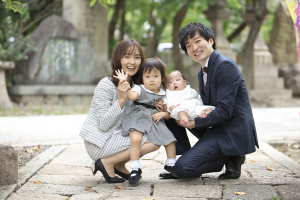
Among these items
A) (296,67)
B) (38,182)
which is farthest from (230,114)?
(296,67)

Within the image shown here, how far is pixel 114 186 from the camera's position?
10.3 ft

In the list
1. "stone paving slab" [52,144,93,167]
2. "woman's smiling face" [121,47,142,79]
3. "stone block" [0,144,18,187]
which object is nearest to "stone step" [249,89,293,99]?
"stone paving slab" [52,144,93,167]

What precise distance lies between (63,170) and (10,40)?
777 cm

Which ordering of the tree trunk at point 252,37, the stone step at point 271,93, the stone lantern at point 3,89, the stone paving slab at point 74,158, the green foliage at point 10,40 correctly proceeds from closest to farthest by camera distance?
the stone paving slab at point 74,158
the stone lantern at point 3,89
the green foliage at point 10,40
the tree trunk at point 252,37
the stone step at point 271,93

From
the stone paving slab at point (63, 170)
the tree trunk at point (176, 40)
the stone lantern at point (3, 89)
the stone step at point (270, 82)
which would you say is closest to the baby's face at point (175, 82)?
the stone paving slab at point (63, 170)

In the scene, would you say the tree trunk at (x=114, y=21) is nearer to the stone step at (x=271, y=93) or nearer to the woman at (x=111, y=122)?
the stone step at (x=271, y=93)

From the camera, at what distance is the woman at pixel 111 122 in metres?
3.11

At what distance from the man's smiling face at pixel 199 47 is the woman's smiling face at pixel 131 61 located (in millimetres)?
488

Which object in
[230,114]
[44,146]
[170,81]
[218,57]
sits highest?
[218,57]

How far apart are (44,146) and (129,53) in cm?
244

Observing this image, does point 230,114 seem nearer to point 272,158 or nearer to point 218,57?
point 218,57

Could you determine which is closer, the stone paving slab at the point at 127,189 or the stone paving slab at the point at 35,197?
the stone paving slab at the point at 35,197

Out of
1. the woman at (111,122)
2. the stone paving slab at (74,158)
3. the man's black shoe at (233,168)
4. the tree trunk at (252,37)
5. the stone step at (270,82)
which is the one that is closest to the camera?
the woman at (111,122)

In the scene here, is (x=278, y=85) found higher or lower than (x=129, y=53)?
lower
